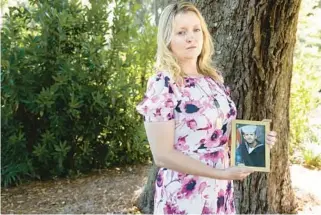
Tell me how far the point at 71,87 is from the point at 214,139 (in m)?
3.37

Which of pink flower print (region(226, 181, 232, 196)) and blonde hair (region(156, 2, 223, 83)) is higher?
blonde hair (region(156, 2, 223, 83))

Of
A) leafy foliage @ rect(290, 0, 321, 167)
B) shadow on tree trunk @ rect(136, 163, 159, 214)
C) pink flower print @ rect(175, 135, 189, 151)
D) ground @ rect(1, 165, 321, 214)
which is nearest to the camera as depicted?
pink flower print @ rect(175, 135, 189, 151)

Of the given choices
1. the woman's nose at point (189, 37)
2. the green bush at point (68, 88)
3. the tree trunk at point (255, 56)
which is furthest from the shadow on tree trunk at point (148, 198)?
the woman's nose at point (189, 37)

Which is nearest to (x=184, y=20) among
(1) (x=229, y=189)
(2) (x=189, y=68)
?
(2) (x=189, y=68)

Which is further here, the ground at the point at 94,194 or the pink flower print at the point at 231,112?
the ground at the point at 94,194

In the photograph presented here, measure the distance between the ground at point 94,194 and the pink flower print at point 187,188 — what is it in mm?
2417

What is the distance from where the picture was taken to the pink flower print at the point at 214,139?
2.25 m

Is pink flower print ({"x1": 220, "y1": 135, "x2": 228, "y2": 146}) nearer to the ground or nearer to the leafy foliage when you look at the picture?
the ground

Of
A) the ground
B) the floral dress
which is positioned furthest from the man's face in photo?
the ground

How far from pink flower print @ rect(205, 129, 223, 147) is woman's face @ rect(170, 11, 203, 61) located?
1.16ft

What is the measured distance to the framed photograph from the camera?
2.21m

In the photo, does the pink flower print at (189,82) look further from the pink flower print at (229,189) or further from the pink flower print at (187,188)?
the pink flower print at (229,189)

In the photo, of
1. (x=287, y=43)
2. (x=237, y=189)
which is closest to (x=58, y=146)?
(x=237, y=189)

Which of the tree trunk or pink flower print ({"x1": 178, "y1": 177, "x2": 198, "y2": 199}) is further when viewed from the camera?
the tree trunk
